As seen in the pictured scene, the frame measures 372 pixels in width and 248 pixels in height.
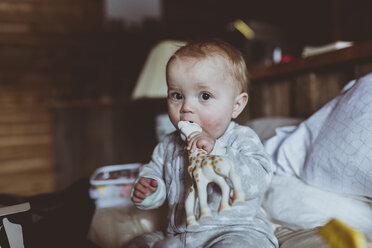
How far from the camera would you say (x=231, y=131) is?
795mm

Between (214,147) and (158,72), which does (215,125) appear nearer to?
(214,147)

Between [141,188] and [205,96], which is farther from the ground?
[205,96]

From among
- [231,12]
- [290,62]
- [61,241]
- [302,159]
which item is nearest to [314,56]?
[290,62]

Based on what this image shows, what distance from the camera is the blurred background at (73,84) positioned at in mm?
2646

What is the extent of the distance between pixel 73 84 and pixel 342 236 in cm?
277

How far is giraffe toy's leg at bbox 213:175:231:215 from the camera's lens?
53 centimetres

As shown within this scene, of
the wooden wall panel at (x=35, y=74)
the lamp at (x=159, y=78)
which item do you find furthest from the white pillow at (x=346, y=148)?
the wooden wall panel at (x=35, y=74)

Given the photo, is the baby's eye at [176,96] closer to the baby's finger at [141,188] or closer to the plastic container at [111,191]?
the baby's finger at [141,188]

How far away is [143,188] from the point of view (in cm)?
79

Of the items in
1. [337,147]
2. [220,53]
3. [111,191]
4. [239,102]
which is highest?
[220,53]

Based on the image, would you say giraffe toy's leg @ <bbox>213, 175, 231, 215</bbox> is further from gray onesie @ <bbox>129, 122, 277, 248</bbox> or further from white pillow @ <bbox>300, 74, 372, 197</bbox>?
white pillow @ <bbox>300, 74, 372, 197</bbox>

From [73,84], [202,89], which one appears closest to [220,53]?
[202,89]

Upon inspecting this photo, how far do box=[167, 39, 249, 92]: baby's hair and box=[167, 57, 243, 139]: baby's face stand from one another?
0.05ft

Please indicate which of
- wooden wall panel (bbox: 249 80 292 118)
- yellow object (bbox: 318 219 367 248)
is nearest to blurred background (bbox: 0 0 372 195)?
wooden wall panel (bbox: 249 80 292 118)
